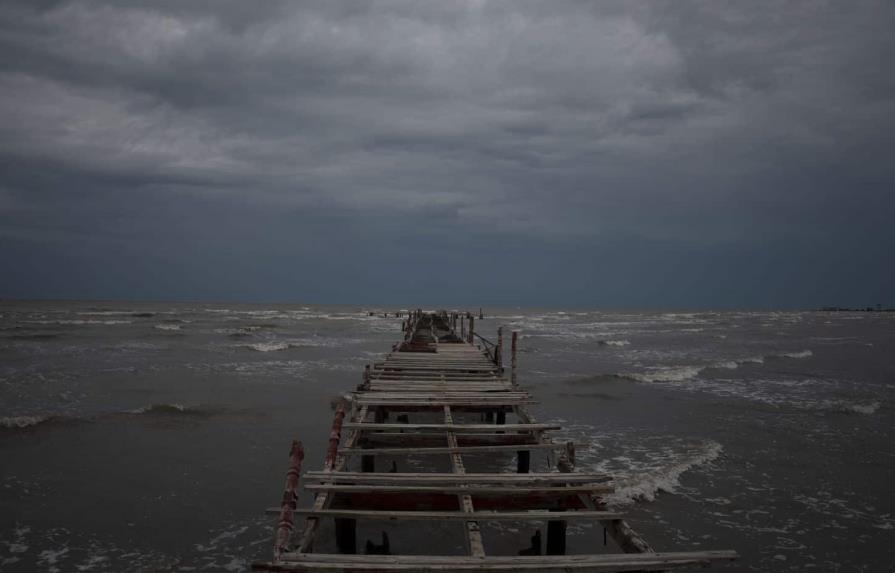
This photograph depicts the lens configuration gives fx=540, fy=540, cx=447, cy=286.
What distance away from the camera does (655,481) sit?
9836 mm

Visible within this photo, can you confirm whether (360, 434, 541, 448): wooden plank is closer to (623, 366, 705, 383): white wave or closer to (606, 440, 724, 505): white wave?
(606, 440, 724, 505): white wave

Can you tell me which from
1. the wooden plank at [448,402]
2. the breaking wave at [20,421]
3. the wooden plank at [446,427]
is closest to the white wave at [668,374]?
the wooden plank at [448,402]

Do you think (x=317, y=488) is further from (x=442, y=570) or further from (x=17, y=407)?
(x=17, y=407)

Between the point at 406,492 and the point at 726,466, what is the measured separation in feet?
27.4

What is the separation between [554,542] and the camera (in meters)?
6.57

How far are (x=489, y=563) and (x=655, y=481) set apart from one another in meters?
6.93

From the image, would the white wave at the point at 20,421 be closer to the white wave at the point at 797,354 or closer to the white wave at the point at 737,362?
the white wave at the point at 737,362

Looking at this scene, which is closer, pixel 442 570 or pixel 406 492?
pixel 442 570

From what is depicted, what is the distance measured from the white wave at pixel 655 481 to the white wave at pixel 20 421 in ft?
43.8

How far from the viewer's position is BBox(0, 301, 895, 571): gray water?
7.43m

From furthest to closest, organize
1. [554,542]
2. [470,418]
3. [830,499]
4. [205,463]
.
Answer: [470,418], [205,463], [830,499], [554,542]

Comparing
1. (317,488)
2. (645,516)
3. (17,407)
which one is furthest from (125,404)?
(645,516)

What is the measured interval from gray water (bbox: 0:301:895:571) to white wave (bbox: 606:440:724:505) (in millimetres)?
39

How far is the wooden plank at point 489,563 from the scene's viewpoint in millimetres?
3969
